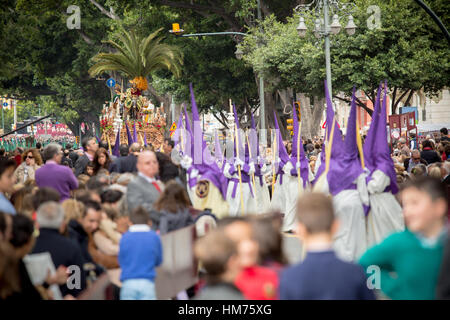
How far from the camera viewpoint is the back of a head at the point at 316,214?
414 cm

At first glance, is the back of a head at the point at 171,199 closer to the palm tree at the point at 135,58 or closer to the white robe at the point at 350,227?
the white robe at the point at 350,227

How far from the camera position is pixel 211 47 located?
124 feet

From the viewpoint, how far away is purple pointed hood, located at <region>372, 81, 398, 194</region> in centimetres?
1033

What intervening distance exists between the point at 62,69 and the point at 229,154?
3300cm

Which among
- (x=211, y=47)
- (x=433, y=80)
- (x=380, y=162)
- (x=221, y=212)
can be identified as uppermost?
(x=211, y=47)

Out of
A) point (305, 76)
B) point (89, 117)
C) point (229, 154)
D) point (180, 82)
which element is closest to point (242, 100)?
point (180, 82)

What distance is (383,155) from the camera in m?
10.4

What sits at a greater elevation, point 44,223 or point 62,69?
point 62,69

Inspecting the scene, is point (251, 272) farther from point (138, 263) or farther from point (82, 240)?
point (82, 240)

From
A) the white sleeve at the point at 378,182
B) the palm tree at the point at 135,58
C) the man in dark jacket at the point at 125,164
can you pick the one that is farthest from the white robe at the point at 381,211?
the palm tree at the point at 135,58

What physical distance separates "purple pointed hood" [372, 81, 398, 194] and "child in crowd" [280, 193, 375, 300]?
6283mm

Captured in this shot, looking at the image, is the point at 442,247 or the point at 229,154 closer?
the point at 442,247

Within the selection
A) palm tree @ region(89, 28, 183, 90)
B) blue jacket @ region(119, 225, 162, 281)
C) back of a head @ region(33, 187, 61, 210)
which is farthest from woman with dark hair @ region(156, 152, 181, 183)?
palm tree @ region(89, 28, 183, 90)
